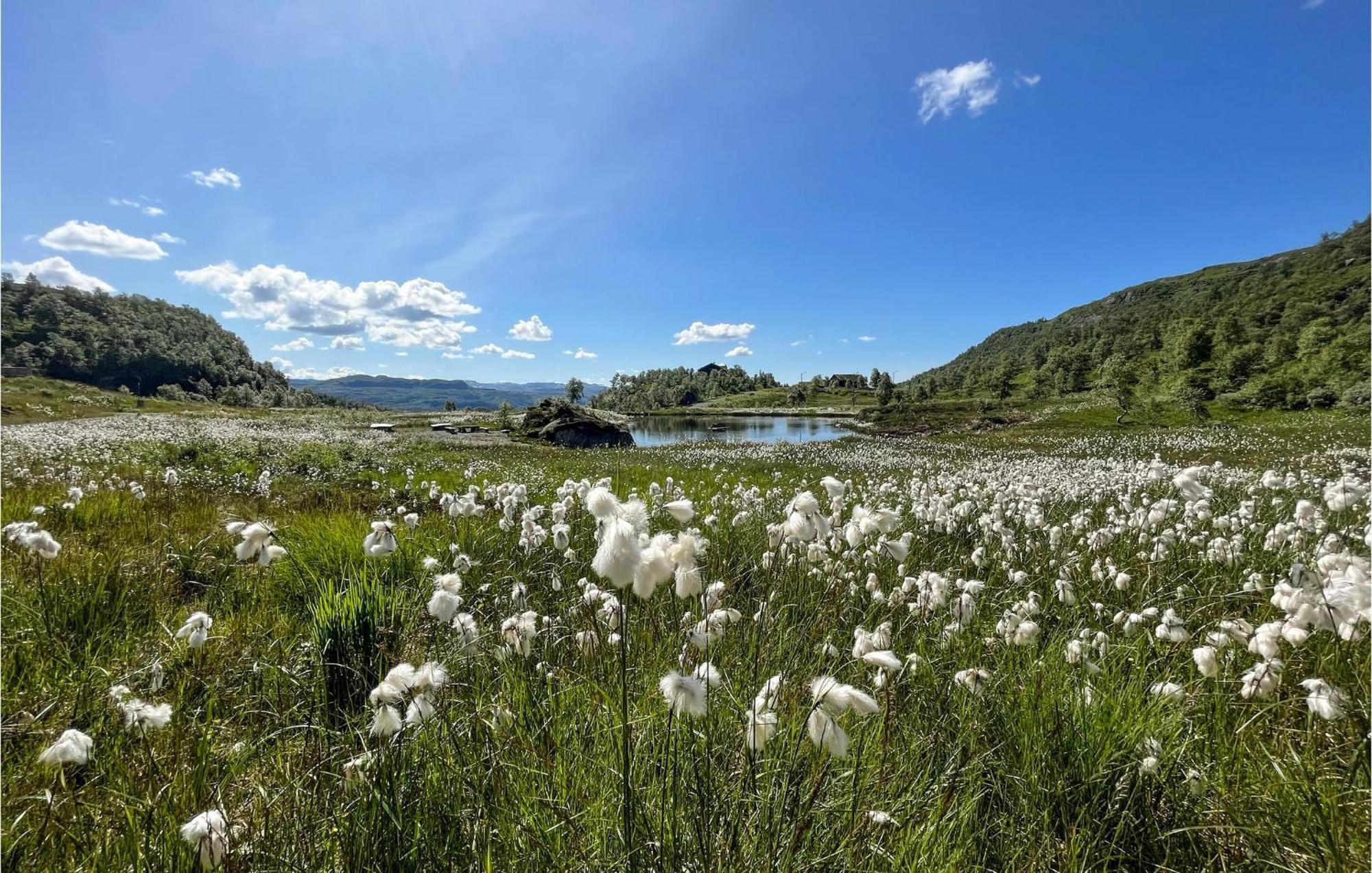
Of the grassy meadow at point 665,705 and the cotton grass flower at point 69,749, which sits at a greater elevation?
the cotton grass flower at point 69,749

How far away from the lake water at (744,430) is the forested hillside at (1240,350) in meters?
32.0

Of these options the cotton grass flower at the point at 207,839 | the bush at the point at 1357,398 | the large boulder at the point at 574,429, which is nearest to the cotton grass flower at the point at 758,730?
the cotton grass flower at the point at 207,839

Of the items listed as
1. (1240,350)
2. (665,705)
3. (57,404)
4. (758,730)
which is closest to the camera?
(758,730)

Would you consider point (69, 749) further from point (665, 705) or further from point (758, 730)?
point (758, 730)

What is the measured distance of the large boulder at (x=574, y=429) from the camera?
37781 millimetres

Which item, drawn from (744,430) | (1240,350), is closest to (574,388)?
(744,430)

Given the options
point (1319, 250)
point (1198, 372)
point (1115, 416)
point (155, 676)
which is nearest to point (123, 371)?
point (155, 676)

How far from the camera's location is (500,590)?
570cm

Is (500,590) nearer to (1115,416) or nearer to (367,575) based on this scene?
(367,575)

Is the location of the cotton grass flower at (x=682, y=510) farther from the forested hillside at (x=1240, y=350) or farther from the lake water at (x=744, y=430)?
the forested hillside at (x=1240, y=350)

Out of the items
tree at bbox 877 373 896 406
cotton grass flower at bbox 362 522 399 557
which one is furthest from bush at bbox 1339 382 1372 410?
tree at bbox 877 373 896 406

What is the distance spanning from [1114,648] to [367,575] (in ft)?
21.1

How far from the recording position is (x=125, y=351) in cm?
12544

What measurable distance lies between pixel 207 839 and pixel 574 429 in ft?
122
